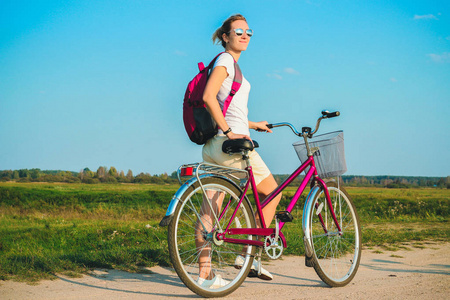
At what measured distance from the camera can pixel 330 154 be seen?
159 inches

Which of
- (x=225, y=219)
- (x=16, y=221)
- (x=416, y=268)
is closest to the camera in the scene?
(x=225, y=219)

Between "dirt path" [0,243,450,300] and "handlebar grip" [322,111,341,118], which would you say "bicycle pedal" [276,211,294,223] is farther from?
"handlebar grip" [322,111,341,118]

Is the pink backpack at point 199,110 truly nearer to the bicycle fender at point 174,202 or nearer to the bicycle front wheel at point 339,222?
the bicycle fender at point 174,202

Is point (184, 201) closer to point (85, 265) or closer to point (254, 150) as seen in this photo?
point (254, 150)

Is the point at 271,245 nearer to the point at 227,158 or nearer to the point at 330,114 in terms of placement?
the point at 227,158

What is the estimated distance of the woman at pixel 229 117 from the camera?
3441 millimetres

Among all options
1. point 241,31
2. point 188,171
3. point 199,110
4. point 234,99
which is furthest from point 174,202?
point 241,31

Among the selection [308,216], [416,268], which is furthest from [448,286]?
[308,216]

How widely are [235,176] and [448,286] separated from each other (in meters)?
2.14

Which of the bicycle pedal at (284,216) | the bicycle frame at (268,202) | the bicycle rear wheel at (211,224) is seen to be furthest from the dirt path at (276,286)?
the bicycle pedal at (284,216)

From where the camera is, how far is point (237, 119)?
3.69 meters

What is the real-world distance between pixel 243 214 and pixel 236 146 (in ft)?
2.01

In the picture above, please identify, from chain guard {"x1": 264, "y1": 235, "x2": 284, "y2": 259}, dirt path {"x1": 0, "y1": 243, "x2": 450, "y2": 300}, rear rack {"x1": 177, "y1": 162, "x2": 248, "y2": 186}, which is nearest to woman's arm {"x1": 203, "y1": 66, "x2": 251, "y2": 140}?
rear rack {"x1": 177, "y1": 162, "x2": 248, "y2": 186}

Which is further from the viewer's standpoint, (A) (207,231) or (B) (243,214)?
(B) (243,214)
